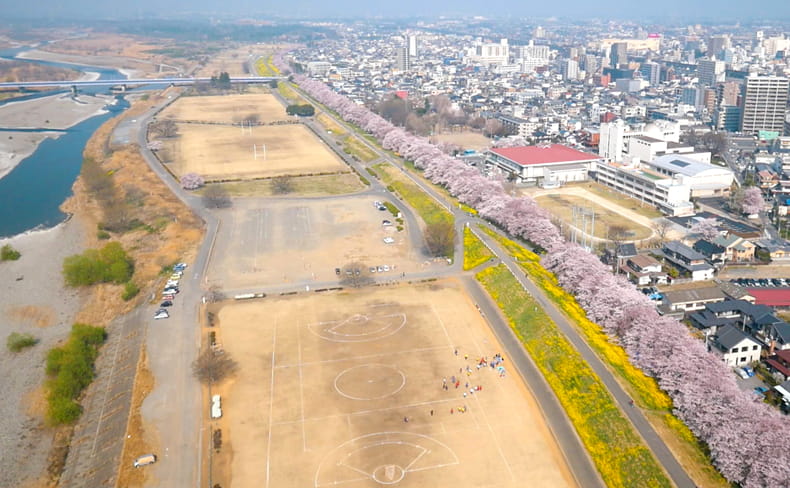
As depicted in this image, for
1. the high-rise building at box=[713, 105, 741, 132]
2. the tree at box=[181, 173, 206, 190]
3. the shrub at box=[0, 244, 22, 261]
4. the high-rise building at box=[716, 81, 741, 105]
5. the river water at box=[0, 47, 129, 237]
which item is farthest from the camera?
the high-rise building at box=[716, 81, 741, 105]

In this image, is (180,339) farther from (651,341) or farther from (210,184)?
(210,184)

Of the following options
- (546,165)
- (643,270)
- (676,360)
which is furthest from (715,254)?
(546,165)

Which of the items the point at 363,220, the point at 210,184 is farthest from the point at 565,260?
the point at 210,184

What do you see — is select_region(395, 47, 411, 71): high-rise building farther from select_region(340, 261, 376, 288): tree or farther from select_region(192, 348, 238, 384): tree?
select_region(192, 348, 238, 384): tree

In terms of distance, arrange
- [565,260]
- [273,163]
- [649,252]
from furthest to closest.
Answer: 1. [273,163]
2. [649,252]
3. [565,260]

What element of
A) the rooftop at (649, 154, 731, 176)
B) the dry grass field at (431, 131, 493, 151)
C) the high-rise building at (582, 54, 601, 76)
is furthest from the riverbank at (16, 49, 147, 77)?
the rooftop at (649, 154, 731, 176)

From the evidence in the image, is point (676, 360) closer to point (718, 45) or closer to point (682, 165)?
point (682, 165)
